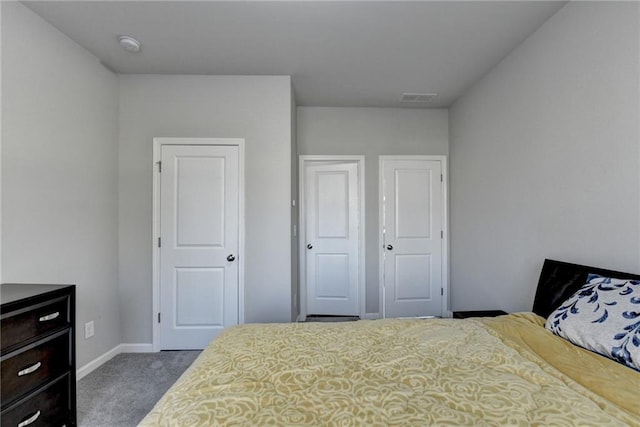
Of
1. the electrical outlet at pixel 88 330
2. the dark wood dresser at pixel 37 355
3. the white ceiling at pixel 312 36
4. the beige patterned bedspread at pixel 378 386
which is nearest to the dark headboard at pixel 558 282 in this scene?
the beige patterned bedspread at pixel 378 386

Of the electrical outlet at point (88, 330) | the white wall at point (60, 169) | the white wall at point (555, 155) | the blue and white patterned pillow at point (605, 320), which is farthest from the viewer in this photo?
the electrical outlet at point (88, 330)

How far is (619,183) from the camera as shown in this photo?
4.98ft

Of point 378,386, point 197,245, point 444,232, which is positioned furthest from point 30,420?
point 444,232

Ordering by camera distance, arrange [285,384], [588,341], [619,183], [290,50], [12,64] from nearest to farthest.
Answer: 1. [285,384]
2. [588,341]
3. [619,183]
4. [12,64]
5. [290,50]

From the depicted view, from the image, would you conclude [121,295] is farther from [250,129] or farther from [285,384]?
[285,384]

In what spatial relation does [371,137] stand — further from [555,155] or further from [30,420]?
[30,420]

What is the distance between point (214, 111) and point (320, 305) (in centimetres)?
257

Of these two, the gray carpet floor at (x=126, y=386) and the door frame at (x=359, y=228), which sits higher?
the door frame at (x=359, y=228)

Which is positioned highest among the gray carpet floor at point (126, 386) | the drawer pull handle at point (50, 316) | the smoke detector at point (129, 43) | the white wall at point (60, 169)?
the smoke detector at point (129, 43)

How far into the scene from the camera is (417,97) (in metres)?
3.28

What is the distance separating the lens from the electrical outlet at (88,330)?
2372 millimetres

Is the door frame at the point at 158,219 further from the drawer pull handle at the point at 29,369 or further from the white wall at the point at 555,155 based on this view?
the white wall at the point at 555,155

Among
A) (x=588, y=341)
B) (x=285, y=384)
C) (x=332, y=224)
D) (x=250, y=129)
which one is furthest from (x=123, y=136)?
(x=588, y=341)

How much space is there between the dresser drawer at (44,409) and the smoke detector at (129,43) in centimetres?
233
